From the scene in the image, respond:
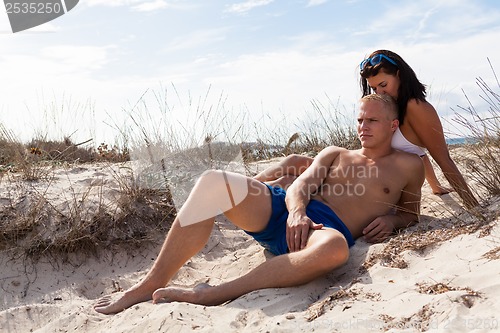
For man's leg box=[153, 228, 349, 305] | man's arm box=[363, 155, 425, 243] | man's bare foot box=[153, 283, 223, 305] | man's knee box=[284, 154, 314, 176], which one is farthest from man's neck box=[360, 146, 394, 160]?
man's bare foot box=[153, 283, 223, 305]

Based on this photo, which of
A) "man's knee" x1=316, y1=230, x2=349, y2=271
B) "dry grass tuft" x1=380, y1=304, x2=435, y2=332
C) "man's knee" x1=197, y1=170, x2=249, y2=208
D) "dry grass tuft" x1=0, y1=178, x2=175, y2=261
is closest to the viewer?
"dry grass tuft" x1=380, y1=304, x2=435, y2=332

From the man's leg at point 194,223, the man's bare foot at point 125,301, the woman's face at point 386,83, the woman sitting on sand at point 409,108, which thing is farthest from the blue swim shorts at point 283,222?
the woman's face at point 386,83

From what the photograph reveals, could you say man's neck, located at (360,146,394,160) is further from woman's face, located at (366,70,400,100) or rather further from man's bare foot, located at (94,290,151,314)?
man's bare foot, located at (94,290,151,314)

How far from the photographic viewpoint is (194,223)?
11.0 ft

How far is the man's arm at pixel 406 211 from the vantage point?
11.6 ft

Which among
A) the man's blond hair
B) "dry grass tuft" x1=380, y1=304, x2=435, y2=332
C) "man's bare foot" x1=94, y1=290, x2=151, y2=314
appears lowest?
"dry grass tuft" x1=380, y1=304, x2=435, y2=332

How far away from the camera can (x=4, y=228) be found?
4500 mm

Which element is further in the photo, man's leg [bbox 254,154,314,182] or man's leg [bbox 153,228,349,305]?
man's leg [bbox 254,154,314,182]

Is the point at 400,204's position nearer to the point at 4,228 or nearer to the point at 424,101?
the point at 424,101

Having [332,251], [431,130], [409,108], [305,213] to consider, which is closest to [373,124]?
[409,108]

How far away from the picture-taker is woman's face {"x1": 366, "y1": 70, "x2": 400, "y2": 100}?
408 centimetres

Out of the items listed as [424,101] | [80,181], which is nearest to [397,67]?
[424,101]

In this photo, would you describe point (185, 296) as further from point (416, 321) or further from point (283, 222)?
point (416, 321)

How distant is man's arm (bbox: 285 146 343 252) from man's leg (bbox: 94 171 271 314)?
241 millimetres
